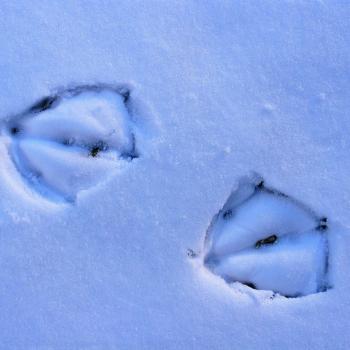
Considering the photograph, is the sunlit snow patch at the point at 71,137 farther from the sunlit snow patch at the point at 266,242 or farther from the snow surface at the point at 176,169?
the sunlit snow patch at the point at 266,242

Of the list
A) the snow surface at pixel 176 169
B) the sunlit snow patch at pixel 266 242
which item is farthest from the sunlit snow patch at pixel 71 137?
the sunlit snow patch at pixel 266 242

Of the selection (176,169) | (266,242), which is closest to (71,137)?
(176,169)

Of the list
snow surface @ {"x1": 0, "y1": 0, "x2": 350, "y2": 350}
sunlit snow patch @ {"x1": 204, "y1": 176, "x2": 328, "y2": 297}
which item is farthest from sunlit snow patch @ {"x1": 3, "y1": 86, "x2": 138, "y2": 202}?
sunlit snow patch @ {"x1": 204, "y1": 176, "x2": 328, "y2": 297}

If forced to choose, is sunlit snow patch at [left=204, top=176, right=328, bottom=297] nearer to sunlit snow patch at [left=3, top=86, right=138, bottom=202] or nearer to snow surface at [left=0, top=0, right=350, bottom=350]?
snow surface at [left=0, top=0, right=350, bottom=350]

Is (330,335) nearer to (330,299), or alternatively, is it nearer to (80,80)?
(330,299)

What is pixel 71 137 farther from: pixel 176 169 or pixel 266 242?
pixel 266 242
